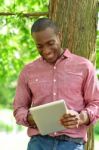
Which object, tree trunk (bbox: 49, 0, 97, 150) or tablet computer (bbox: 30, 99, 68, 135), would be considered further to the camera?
tree trunk (bbox: 49, 0, 97, 150)

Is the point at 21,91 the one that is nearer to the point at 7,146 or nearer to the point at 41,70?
the point at 41,70

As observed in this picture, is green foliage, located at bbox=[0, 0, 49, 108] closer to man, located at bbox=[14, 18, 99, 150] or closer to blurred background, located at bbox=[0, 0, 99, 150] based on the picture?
blurred background, located at bbox=[0, 0, 99, 150]

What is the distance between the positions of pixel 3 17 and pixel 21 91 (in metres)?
2.76

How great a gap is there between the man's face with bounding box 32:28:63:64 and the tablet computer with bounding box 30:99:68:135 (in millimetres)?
430

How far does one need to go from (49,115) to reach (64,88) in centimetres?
30

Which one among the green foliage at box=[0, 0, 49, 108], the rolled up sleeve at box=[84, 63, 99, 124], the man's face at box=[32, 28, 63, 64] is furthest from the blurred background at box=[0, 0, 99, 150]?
the rolled up sleeve at box=[84, 63, 99, 124]

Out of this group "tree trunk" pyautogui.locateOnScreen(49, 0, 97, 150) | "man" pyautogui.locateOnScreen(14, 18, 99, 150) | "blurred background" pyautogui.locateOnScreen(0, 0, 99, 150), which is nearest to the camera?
"man" pyautogui.locateOnScreen(14, 18, 99, 150)

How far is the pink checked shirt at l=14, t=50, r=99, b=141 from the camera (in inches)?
179

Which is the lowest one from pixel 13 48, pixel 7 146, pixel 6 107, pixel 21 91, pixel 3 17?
pixel 6 107

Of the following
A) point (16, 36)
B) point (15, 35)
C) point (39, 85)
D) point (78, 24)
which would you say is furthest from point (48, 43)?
point (16, 36)

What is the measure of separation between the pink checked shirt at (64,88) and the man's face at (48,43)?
0.13 m

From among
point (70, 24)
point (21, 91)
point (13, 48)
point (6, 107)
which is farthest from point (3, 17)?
point (6, 107)

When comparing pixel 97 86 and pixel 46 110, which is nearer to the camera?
pixel 46 110

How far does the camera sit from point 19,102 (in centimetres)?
472
